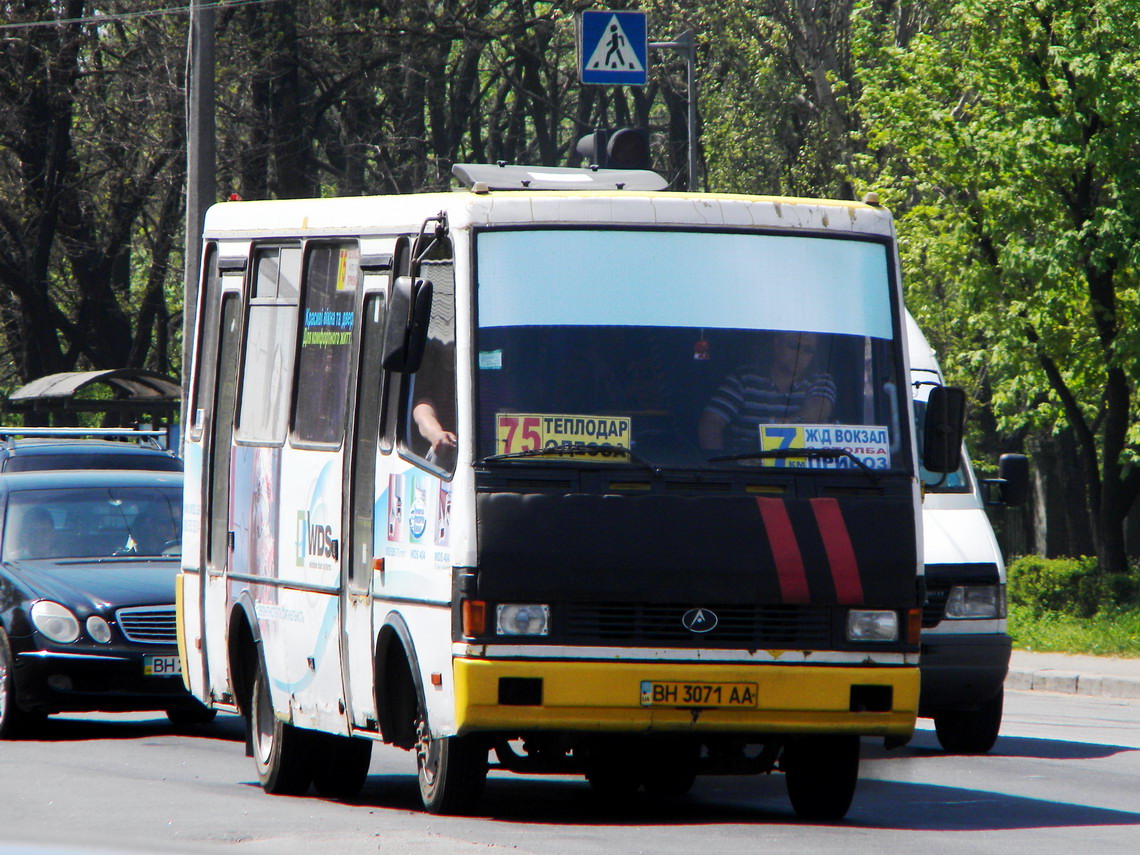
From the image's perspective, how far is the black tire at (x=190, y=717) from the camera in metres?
12.5

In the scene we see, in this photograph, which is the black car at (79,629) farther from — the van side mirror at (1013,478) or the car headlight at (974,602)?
the van side mirror at (1013,478)

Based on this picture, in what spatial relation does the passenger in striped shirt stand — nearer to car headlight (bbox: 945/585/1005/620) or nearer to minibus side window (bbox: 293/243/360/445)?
minibus side window (bbox: 293/243/360/445)

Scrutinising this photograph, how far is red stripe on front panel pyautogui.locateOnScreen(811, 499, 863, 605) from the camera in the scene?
765 centimetres

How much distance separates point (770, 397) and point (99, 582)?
19.1 ft

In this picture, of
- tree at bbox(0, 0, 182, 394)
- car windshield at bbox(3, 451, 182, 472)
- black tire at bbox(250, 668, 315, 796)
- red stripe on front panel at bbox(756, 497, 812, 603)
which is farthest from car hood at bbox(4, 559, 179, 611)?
tree at bbox(0, 0, 182, 394)

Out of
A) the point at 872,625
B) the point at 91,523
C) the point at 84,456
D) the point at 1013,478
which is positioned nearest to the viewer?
the point at 872,625

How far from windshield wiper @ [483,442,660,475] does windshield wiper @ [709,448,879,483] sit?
0.96 ft

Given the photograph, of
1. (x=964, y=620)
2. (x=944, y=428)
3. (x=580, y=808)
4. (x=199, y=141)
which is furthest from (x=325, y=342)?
(x=199, y=141)

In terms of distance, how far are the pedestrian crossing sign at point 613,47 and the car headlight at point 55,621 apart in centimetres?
770

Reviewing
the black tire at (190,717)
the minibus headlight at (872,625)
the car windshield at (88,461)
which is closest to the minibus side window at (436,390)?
the minibus headlight at (872,625)

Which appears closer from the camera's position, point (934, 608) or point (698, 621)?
point (698, 621)

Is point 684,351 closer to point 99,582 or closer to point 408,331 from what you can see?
point 408,331

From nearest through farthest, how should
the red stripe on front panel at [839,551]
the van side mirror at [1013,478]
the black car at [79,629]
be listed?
the red stripe on front panel at [839,551], the van side mirror at [1013,478], the black car at [79,629]

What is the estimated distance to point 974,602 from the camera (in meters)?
10.9
